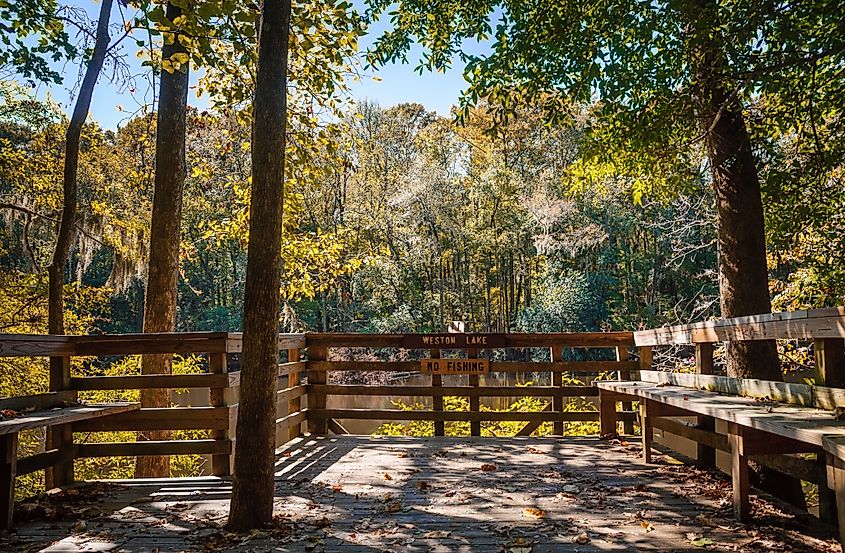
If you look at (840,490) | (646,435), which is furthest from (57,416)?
(646,435)

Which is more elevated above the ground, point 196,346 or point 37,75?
point 37,75

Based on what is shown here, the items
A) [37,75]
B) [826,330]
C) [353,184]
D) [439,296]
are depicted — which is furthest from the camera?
[353,184]

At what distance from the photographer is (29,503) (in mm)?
4719

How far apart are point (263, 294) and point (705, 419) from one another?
4.24m

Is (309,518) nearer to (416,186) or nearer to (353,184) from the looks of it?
(416,186)

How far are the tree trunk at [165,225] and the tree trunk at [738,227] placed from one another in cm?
559

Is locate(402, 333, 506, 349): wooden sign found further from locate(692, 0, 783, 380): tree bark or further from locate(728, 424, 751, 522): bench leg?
locate(728, 424, 751, 522): bench leg

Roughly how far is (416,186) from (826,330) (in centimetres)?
2676

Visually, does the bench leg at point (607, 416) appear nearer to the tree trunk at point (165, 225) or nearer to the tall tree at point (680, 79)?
the tall tree at point (680, 79)

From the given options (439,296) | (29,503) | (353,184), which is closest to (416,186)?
(439,296)

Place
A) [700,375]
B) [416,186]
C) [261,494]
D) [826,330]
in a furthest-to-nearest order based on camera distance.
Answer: [416,186] < [700,375] < [261,494] < [826,330]

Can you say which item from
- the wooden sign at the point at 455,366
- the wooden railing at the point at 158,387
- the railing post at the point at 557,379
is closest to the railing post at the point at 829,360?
the railing post at the point at 557,379

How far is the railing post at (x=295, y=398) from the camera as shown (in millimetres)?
7414

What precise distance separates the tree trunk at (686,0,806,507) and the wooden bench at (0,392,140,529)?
5.53 m
